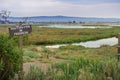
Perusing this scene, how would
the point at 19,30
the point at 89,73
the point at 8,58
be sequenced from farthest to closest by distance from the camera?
the point at 19,30 → the point at 8,58 → the point at 89,73

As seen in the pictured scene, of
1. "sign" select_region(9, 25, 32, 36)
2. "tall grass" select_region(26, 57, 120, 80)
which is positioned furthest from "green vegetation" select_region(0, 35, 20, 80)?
"tall grass" select_region(26, 57, 120, 80)

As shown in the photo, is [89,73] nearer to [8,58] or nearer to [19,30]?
[8,58]

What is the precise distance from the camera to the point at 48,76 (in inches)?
383

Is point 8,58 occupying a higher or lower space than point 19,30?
lower

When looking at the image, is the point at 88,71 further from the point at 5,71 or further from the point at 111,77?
the point at 5,71

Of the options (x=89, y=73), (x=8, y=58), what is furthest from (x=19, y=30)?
(x=89, y=73)

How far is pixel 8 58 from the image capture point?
9969mm

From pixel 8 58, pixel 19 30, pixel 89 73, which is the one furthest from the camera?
pixel 19 30

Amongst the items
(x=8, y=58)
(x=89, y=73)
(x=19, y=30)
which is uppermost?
(x=19, y=30)

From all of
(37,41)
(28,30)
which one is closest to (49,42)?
(37,41)

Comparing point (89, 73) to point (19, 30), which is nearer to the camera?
point (89, 73)

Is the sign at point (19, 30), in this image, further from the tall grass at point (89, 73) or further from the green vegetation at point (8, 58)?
the tall grass at point (89, 73)

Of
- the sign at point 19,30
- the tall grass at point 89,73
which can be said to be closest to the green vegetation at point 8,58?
the sign at point 19,30

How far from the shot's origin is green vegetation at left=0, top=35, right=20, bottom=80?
390 inches
